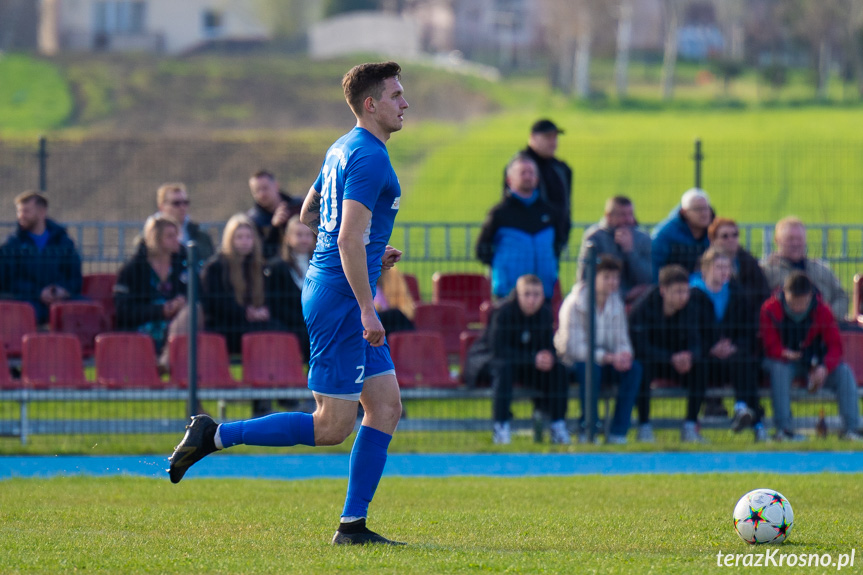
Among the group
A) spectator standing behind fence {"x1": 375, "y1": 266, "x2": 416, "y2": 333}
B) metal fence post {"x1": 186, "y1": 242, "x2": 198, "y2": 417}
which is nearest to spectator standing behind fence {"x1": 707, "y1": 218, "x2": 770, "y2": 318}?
spectator standing behind fence {"x1": 375, "y1": 266, "x2": 416, "y2": 333}

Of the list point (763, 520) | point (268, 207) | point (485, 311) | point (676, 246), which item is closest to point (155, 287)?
point (268, 207)

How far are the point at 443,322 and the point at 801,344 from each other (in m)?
3.23

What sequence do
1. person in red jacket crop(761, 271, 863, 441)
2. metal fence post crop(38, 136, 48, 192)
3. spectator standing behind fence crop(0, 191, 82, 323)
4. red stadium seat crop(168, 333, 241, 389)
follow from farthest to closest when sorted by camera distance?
metal fence post crop(38, 136, 48, 192) → spectator standing behind fence crop(0, 191, 82, 323) → person in red jacket crop(761, 271, 863, 441) → red stadium seat crop(168, 333, 241, 389)

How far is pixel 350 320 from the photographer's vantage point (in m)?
5.94

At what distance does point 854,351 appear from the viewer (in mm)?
11586

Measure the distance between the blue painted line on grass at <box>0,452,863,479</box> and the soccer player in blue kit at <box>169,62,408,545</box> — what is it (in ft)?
12.2

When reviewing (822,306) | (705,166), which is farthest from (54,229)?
(705,166)

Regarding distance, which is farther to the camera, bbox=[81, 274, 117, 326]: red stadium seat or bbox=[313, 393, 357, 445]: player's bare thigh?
bbox=[81, 274, 117, 326]: red stadium seat

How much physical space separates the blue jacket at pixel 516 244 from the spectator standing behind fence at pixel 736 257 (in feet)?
4.80

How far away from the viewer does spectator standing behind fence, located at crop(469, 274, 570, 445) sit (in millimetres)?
10867

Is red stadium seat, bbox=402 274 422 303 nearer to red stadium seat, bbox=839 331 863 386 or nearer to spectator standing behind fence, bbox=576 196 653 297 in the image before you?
spectator standing behind fence, bbox=576 196 653 297

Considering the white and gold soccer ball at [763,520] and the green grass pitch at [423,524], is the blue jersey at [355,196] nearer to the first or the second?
the green grass pitch at [423,524]

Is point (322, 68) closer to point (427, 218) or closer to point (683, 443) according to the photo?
point (427, 218)

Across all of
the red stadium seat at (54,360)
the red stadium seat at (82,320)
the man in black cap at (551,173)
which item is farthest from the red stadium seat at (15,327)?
the man in black cap at (551,173)
